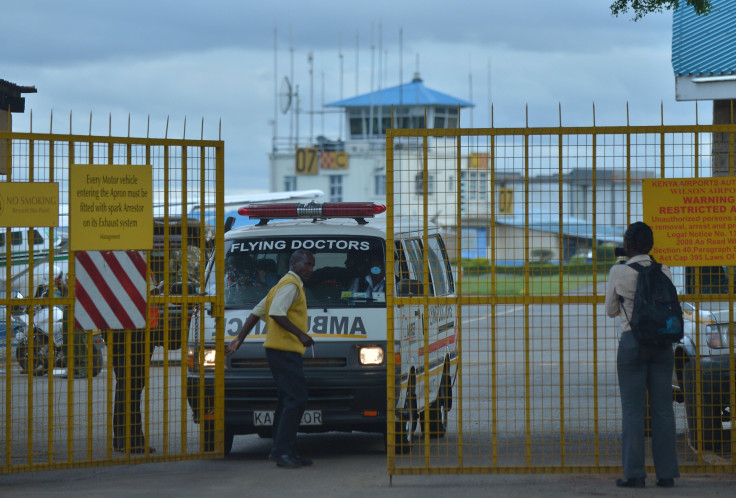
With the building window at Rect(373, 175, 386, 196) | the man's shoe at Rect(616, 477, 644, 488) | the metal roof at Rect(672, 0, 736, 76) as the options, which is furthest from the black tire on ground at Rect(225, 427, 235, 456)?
the building window at Rect(373, 175, 386, 196)

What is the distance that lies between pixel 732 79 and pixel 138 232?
702cm

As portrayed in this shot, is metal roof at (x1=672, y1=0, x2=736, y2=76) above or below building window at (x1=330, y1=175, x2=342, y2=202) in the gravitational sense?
below

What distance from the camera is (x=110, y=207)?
8.84 meters

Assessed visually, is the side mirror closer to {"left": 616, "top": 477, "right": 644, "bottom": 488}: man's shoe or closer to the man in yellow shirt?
the man in yellow shirt

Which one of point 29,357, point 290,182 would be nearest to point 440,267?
point 29,357

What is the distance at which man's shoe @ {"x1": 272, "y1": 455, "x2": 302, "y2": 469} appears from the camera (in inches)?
364

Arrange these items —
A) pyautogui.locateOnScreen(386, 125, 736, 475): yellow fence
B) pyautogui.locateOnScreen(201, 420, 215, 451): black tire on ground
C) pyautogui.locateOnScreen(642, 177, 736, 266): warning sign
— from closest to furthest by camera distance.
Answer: pyautogui.locateOnScreen(386, 125, 736, 475): yellow fence, pyautogui.locateOnScreen(642, 177, 736, 266): warning sign, pyautogui.locateOnScreen(201, 420, 215, 451): black tire on ground

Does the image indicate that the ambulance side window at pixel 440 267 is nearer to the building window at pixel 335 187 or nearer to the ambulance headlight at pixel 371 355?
the ambulance headlight at pixel 371 355

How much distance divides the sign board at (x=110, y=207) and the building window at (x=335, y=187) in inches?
3142

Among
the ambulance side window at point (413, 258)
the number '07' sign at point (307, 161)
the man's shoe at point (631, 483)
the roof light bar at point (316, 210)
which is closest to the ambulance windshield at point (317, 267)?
the roof light bar at point (316, 210)

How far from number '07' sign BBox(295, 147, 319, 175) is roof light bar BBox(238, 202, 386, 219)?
7630 centimetres

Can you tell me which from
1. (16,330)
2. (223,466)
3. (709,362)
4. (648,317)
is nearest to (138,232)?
(16,330)

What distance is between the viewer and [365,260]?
10523 mm

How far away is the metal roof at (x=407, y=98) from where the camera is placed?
91625 millimetres
